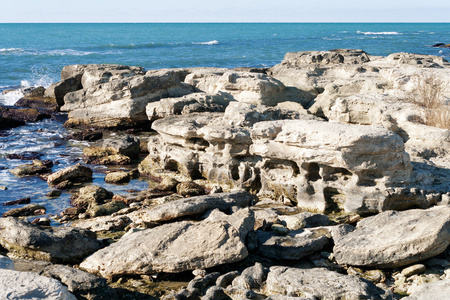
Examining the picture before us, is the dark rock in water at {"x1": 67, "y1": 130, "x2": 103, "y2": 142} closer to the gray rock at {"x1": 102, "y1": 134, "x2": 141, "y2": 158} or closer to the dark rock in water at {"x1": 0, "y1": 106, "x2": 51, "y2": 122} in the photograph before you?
the gray rock at {"x1": 102, "y1": 134, "x2": 141, "y2": 158}

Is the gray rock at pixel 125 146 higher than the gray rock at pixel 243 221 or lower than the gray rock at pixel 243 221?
lower

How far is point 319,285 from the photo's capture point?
616cm

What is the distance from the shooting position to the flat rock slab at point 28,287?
5.27 meters

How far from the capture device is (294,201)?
10.1m

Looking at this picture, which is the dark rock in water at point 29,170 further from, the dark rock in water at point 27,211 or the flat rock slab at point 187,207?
the flat rock slab at point 187,207

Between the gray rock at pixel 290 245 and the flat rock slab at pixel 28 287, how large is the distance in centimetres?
299

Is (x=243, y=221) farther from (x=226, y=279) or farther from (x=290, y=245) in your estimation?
(x=226, y=279)

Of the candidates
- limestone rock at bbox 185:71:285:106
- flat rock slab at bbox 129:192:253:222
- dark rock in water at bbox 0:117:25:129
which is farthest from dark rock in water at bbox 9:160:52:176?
dark rock in water at bbox 0:117:25:129

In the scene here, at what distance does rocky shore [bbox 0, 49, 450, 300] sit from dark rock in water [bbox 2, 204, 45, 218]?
0.09 feet

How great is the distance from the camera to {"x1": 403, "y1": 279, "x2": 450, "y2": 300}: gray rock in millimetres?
5776

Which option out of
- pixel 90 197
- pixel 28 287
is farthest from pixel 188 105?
pixel 28 287

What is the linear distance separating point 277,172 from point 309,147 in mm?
1477

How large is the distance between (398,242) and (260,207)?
320 cm

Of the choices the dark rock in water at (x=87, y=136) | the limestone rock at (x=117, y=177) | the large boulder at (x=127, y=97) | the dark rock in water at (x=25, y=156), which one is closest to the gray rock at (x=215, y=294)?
the limestone rock at (x=117, y=177)
